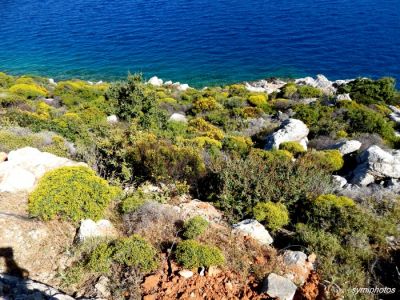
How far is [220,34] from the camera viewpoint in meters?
55.6

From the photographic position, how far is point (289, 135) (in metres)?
17.2

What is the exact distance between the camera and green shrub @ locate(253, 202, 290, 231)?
9.42 metres

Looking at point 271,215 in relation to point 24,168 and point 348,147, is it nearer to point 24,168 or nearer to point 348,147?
point 24,168

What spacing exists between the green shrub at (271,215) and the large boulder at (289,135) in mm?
7302

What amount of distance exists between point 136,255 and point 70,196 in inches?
96.8

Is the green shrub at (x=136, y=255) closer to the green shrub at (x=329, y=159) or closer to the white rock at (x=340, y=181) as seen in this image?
the white rock at (x=340, y=181)

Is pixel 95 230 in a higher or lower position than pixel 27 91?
higher

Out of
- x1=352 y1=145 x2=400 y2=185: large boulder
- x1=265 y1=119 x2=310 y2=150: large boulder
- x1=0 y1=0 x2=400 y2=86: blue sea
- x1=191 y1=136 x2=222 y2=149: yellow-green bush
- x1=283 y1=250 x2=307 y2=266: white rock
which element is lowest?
x1=0 y1=0 x2=400 y2=86: blue sea

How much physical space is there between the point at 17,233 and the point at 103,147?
5.84m

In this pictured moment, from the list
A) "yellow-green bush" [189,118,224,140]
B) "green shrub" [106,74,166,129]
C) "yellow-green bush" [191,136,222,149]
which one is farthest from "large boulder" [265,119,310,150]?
"green shrub" [106,74,166,129]

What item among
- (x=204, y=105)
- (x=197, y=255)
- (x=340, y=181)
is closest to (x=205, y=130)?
(x=204, y=105)

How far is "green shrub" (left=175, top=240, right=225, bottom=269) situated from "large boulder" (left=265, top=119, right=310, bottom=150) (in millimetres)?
9784

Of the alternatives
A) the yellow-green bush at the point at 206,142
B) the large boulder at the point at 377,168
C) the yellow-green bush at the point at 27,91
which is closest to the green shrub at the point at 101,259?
the yellow-green bush at the point at 206,142

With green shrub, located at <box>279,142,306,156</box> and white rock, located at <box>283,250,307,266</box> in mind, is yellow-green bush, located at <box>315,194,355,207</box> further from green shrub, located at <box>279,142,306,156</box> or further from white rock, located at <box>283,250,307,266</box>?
green shrub, located at <box>279,142,306,156</box>
